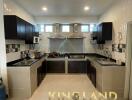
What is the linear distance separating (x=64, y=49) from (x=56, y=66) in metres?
1.13

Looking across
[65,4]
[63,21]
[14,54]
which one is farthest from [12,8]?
[63,21]

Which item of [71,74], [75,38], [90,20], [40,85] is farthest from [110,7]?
[40,85]

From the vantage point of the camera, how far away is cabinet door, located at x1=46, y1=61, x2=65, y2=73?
6.74 m

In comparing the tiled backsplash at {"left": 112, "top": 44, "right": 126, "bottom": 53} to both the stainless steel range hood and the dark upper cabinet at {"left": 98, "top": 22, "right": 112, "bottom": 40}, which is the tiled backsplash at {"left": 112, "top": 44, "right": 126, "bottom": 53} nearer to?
the dark upper cabinet at {"left": 98, "top": 22, "right": 112, "bottom": 40}

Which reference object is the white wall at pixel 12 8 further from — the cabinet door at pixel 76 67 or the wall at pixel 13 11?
the cabinet door at pixel 76 67

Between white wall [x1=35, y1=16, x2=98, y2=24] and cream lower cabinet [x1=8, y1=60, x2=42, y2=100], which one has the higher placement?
white wall [x1=35, y1=16, x2=98, y2=24]

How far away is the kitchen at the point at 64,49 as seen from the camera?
3.88 m

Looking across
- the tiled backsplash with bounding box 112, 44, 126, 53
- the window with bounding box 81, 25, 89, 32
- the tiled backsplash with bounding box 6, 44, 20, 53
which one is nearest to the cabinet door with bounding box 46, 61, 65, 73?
the window with bounding box 81, 25, 89, 32

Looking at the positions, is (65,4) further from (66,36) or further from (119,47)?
(66,36)

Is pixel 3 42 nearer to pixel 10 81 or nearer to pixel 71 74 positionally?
pixel 10 81

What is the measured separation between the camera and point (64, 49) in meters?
7.41

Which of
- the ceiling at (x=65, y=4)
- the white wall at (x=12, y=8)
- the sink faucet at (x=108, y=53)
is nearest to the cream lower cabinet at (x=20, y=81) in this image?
the white wall at (x=12, y=8)

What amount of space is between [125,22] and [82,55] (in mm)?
3559

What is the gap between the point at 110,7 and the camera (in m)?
5.14
